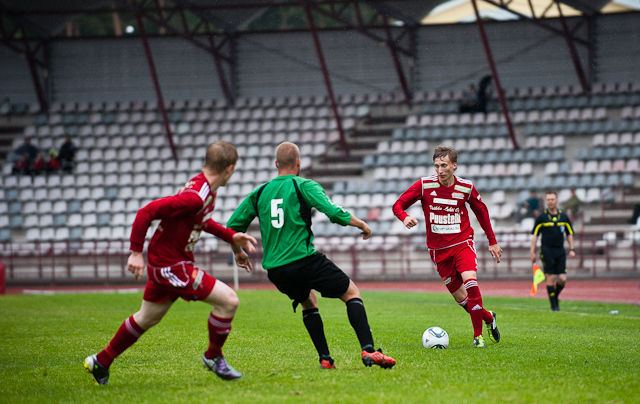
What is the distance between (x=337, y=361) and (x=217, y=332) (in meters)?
1.47

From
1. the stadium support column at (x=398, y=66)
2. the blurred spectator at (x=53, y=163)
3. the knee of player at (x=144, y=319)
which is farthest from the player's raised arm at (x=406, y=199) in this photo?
the blurred spectator at (x=53, y=163)

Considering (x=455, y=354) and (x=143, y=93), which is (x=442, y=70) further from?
(x=455, y=354)

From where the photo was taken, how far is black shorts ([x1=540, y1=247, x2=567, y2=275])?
41.6 feet

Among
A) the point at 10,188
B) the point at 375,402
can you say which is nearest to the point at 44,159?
the point at 10,188

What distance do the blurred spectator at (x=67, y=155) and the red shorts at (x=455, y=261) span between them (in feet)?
77.4

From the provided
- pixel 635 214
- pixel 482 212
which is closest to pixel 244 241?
pixel 482 212

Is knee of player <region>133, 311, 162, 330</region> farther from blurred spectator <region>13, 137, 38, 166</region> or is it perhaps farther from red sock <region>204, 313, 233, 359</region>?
blurred spectator <region>13, 137, 38, 166</region>

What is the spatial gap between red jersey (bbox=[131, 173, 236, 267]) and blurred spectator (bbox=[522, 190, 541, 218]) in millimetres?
18628

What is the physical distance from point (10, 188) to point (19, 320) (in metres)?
17.7

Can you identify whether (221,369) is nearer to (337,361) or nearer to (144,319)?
(144,319)

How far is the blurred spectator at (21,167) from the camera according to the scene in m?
28.5

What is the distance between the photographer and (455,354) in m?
7.06

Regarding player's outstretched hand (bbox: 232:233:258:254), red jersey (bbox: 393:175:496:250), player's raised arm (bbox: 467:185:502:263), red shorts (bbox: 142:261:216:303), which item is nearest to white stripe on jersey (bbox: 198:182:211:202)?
player's outstretched hand (bbox: 232:233:258:254)

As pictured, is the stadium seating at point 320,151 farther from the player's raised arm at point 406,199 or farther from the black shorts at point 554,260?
the player's raised arm at point 406,199
